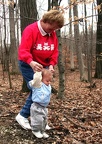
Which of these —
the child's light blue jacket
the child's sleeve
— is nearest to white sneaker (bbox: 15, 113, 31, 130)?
the child's light blue jacket

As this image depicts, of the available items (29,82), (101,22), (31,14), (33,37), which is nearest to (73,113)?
(29,82)

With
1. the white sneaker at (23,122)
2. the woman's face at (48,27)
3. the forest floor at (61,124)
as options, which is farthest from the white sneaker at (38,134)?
the woman's face at (48,27)

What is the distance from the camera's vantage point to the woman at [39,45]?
3.62m

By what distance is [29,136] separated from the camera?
4008 millimetres

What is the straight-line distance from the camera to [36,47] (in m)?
3.82

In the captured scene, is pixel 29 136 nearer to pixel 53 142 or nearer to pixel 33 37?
pixel 53 142

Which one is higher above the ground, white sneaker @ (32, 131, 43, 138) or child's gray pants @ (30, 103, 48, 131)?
child's gray pants @ (30, 103, 48, 131)

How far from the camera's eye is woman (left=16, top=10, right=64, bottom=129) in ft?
11.9

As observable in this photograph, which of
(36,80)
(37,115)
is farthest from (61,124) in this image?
(36,80)

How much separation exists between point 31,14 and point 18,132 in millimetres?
3907

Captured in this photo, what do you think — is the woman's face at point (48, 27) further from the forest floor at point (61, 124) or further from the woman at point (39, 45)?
the forest floor at point (61, 124)

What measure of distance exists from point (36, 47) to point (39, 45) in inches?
2.1

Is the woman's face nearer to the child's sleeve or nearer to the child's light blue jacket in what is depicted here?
the child's sleeve

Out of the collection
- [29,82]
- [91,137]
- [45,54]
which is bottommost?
[91,137]
